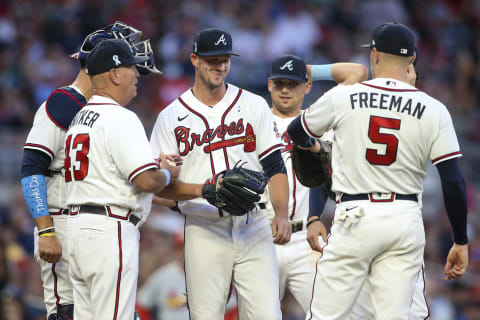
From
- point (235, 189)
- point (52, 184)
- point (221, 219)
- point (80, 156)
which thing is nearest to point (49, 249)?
point (52, 184)

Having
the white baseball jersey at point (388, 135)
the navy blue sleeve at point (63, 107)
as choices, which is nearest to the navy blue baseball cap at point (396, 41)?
the white baseball jersey at point (388, 135)

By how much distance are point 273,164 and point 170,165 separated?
856mm

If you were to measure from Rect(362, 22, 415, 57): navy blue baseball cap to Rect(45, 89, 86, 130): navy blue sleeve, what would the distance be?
6.99 ft

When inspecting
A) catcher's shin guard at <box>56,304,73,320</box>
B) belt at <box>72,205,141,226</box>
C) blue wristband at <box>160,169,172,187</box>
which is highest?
blue wristband at <box>160,169,172,187</box>

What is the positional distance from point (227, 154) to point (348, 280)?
1.37m

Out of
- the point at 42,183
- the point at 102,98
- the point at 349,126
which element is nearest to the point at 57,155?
the point at 42,183

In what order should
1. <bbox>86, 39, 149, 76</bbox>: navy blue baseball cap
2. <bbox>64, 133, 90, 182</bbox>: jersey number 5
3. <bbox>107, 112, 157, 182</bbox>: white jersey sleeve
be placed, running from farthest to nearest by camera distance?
<bbox>86, 39, 149, 76</bbox>: navy blue baseball cap < <bbox>64, 133, 90, 182</bbox>: jersey number 5 < <bbox>107, 112, 157, 182</bbox>: white jersey sleeve

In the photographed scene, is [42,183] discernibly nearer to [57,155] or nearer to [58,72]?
[57,155]

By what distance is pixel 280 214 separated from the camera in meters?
5.49

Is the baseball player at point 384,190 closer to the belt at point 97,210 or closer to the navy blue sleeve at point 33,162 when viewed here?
the belt at point 97,210

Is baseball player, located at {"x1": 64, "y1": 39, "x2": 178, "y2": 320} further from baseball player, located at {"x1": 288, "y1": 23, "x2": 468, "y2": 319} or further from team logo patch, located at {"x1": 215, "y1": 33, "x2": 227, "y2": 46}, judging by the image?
baseball player, located at {"x1": 288, "y1": 23, "x2": 468, "y2": 319}

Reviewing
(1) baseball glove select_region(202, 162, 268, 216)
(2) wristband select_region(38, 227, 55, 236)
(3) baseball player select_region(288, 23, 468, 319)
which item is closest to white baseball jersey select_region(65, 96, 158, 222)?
(2) wristband select_region(38, 227, 55, 236)

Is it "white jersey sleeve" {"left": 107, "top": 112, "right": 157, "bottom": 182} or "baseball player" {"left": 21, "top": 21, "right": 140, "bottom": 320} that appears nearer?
"white jersey sleeve" {"left": 107, "top": 112, "right": 157, "bottom": 182}

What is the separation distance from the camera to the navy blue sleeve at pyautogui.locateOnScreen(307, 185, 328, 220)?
19.5 ft
